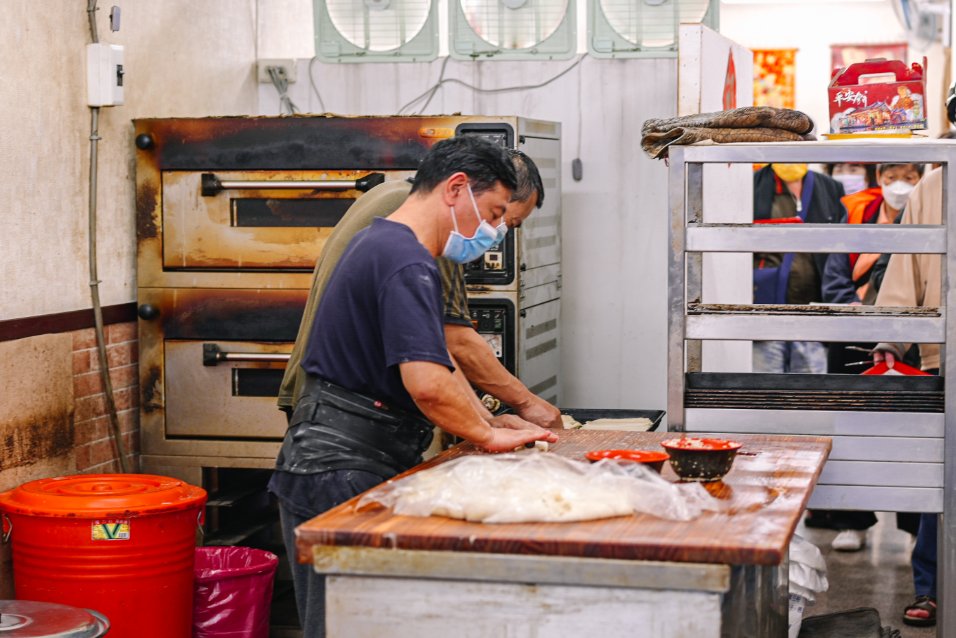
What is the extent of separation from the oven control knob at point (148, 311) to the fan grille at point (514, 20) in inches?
73.3

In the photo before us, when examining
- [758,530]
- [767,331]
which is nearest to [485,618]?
[758,530]

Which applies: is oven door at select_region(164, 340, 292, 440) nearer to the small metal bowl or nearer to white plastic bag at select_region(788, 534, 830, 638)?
white plastic bag at select_region(788, 534, 830, 638)

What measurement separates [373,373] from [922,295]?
8.23 ft

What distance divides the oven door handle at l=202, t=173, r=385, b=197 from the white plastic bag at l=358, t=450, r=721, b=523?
2120 millimetres

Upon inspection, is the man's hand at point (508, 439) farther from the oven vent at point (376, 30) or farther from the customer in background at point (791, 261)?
the customer in background at point (791, 261)

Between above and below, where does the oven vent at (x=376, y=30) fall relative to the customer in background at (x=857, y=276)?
above

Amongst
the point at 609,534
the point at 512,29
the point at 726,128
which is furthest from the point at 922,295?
the point at 609,534

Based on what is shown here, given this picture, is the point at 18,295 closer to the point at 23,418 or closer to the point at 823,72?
the point at 23,418

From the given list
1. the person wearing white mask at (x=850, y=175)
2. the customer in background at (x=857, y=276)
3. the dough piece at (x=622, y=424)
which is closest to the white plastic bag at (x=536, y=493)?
the dough piece at (x=622, y=424)

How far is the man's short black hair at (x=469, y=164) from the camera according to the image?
9.66 feet

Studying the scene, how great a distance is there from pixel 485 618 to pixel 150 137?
295 centimetres

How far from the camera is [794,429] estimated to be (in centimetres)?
346

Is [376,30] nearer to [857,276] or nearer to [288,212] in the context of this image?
[288,212]

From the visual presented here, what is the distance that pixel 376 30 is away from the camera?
18.3 feet
